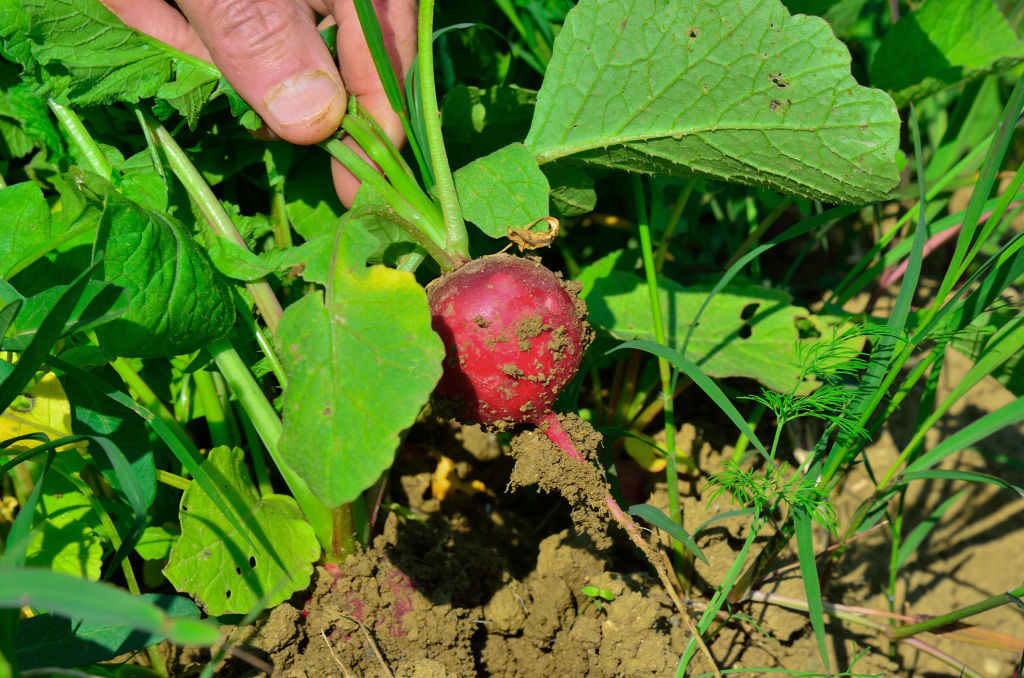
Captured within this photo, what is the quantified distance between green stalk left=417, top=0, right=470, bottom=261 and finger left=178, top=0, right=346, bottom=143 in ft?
0.67

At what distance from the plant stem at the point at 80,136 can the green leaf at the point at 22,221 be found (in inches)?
6.8

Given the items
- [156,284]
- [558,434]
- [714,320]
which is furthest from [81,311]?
[714,320]

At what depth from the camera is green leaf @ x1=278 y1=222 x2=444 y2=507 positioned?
1151 mm

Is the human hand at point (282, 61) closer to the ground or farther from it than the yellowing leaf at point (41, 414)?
farther from it

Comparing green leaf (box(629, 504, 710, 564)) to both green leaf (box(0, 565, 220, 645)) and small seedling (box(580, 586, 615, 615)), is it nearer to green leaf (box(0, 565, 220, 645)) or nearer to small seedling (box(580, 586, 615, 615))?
small seedling (box(580, 586, 615, 615))

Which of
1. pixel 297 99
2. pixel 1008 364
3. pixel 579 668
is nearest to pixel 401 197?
pixel 297 99

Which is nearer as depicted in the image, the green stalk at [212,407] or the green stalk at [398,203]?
the green stalk at [398,203]

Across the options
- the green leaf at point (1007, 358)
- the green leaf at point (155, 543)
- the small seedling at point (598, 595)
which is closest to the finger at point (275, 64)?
the green leaf at point (155, 543)

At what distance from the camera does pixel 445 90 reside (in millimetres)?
2080

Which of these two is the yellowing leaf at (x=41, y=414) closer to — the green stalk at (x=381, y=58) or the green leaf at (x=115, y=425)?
the green leaf at (x=115, y=425)

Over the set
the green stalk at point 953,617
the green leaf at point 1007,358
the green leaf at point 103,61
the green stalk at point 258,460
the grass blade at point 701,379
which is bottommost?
the green stalk at point 953,617

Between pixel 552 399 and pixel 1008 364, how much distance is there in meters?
1.17

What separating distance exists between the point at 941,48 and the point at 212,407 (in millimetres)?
2103

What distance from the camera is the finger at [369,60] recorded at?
1.69m
